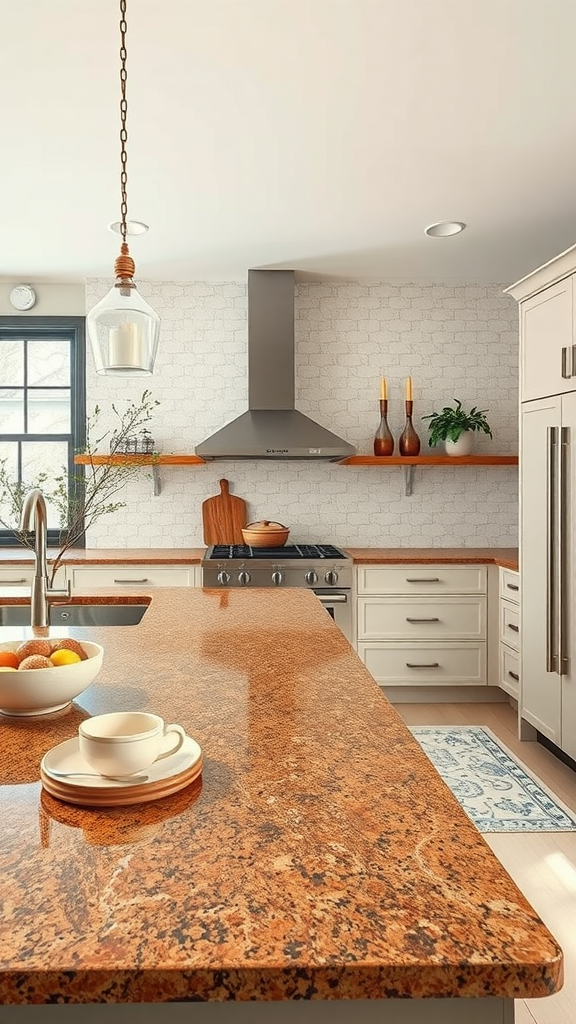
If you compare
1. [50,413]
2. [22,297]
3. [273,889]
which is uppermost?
[22,297]

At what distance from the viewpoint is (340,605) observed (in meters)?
4.29

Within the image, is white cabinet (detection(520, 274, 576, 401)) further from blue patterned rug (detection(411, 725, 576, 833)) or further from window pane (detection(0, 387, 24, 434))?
window pane (detection(0, 387, 24, 434))

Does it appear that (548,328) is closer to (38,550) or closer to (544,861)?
(544,861)

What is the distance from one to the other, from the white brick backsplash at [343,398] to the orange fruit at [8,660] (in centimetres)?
367

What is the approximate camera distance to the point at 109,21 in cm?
220

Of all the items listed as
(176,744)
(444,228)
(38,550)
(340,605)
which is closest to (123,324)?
(38,550)

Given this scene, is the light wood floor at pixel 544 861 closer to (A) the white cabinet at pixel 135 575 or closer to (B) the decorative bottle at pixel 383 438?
(A) the white cabinet at pixel 135 575

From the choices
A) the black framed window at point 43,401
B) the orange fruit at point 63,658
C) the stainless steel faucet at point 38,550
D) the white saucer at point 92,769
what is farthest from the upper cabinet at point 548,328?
the black framed window at point 43,401

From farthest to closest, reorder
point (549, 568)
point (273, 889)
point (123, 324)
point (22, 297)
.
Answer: point (22, 297), point (549, 568), point (123, 324), point (273, 889)

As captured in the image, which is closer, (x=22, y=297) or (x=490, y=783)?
(x=490, y=783)

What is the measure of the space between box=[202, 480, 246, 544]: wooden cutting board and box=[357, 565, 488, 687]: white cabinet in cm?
100

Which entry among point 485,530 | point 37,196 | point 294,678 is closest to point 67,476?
point 37,196

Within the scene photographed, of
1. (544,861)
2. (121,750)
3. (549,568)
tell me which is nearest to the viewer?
(121,750)

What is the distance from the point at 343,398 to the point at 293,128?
91.2 inches
